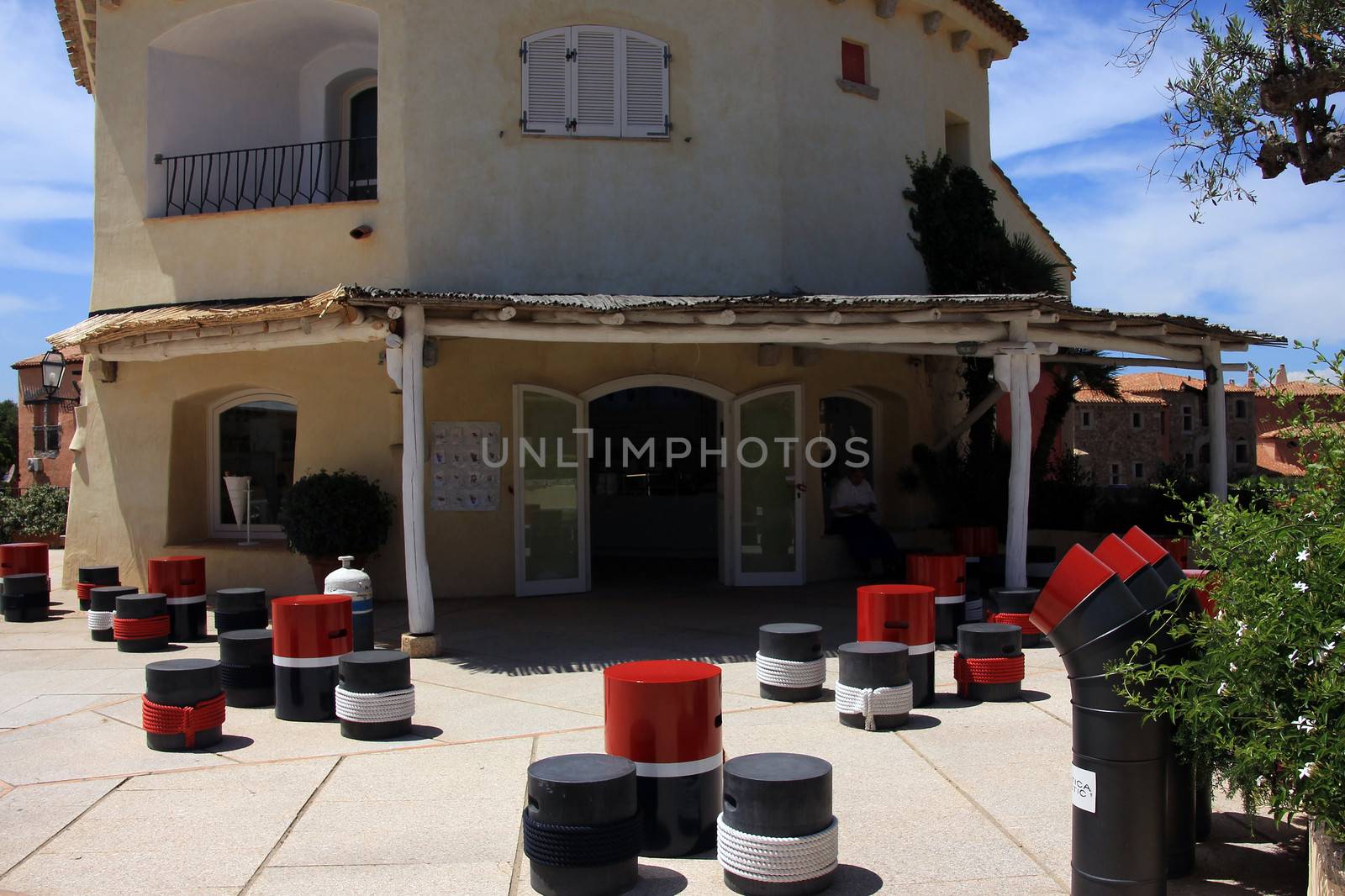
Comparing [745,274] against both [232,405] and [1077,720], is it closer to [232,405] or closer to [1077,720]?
[232,405]

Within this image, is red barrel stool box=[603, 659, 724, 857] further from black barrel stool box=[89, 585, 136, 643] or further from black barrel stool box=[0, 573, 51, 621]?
black barrel stool box=[0, 573, 51, 621]

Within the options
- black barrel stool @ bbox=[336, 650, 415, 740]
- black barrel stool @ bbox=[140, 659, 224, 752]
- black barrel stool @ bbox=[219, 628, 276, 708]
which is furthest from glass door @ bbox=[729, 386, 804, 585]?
black barrel stool @ bbox=[140, 659, 224, 752]

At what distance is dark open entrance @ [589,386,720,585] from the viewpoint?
731 inches

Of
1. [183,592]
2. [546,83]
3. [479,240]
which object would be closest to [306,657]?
[183,592]

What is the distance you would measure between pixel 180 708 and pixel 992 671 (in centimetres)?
517

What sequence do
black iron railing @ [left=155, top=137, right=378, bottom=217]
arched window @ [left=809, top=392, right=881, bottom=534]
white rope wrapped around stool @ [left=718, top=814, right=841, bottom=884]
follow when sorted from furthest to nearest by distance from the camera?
arched window @ [left=809, top=392, right=881, bottom=534]
black iron railing @ [left=155, top=137, right=378, bottom=217]
white rope wrapped around stool @ [left=718, top=814, right=841, bottom=884]

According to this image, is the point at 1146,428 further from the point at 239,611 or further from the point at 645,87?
the point at 239,611

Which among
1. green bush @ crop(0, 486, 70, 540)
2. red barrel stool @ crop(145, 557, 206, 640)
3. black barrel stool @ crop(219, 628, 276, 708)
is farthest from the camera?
green bush @ crop(0, 486, 70, 540)

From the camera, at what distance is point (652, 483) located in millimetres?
19062

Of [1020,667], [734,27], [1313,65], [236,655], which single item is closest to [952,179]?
[734,27]

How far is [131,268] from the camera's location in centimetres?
1306

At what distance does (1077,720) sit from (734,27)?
10232mm

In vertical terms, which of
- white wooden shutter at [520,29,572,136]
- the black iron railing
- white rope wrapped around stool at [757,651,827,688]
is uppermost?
white wooden shutter at [520,29,572,136]

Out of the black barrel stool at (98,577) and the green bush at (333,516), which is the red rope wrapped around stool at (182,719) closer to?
the green bush at (333,516)
